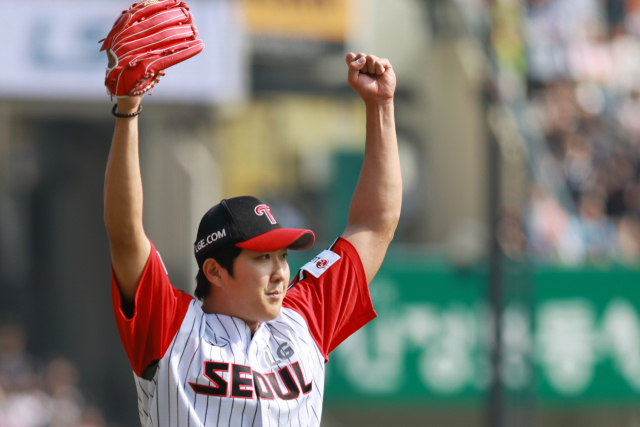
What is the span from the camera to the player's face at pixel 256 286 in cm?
224

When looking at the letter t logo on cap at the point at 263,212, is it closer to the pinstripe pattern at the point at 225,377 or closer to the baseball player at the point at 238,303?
the baseball player at the point at 238,303

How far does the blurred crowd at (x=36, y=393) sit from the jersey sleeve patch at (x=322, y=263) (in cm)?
652

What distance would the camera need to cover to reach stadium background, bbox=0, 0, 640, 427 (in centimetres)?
827

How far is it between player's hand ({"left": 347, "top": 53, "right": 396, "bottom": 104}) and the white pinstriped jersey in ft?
2.42

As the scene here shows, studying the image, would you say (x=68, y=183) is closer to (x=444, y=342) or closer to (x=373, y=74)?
(x=444, y=342)

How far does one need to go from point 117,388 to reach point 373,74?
354 inches

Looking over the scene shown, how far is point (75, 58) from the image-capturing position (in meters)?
9.29

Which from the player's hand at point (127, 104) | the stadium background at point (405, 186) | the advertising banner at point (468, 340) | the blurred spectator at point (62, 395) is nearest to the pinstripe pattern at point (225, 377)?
the player's hand at point (127, 104)

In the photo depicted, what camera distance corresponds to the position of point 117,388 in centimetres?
1073

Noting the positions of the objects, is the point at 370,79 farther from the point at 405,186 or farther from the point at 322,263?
the point at 405,186

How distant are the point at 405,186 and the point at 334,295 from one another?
994 centimetres

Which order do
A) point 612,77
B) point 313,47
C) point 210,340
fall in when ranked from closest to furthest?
point 210,340
point 313,47
point 612,77

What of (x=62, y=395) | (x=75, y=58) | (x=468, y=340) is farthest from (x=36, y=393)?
(x=468, y=340)

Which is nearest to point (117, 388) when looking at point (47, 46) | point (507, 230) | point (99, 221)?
point (99, 221)
